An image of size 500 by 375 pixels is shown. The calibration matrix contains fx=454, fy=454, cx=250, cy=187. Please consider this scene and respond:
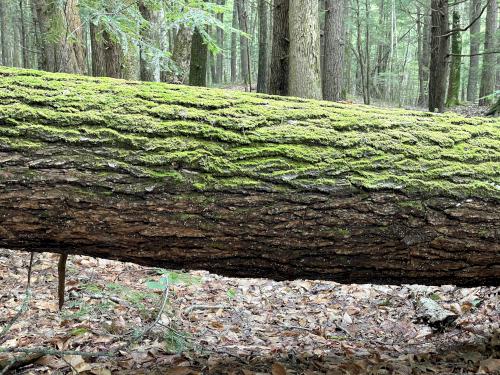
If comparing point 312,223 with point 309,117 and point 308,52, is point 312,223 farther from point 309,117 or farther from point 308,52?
point 308,52

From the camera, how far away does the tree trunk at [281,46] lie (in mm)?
6695

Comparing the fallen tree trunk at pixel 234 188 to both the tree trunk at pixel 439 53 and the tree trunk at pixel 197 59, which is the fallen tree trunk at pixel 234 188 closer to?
the tree trunk at pixel 439 53

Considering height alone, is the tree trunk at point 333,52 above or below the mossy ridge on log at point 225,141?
above

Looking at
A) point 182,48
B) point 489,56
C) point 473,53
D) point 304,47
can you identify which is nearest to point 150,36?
point 182,48

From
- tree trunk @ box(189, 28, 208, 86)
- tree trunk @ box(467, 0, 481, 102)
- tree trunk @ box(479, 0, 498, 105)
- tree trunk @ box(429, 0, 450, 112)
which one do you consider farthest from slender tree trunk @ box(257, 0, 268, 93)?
tree trunk @ box(467, 0, 481, 102)

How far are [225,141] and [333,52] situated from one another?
7839 millimetres

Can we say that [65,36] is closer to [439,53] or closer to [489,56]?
[439,53]

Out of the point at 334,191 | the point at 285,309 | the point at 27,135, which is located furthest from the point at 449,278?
the point at 27,135

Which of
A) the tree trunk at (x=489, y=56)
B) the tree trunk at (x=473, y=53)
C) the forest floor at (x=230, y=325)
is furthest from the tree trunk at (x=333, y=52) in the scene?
the tree trunk at (x=473, y=53)

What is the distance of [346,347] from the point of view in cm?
352

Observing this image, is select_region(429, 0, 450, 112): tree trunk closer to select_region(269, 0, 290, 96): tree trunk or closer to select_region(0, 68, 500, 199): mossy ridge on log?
select_region(269, 0, 290, 96): tree trunk

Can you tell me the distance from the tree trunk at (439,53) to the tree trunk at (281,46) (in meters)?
2.84

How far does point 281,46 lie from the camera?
265 inches

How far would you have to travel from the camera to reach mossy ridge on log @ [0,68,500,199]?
2.39 m
